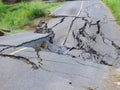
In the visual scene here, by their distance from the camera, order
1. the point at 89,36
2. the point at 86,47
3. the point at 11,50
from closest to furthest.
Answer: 1. the point at 11,50
2. the point at 86,47
3. the point at 89,36

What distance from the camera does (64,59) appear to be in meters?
10.5

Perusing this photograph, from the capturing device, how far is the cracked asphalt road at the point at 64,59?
8.04 m

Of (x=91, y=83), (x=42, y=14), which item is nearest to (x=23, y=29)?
(x=42, y=14)

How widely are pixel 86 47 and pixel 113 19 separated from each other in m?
7.02

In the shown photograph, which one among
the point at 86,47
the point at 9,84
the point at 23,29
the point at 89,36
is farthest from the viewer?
the point at 23,29

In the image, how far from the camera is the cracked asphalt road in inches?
316

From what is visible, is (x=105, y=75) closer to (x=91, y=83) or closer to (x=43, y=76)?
(x=91, y=83)

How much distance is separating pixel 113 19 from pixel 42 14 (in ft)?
14.9

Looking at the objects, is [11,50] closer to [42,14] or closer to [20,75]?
[20,75]

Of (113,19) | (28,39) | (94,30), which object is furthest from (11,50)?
(113,19)

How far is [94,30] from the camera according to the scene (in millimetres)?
15500

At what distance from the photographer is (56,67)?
30.5ft

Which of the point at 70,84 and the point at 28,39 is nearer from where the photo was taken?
the point at 70,84

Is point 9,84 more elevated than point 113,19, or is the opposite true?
point 9,84
